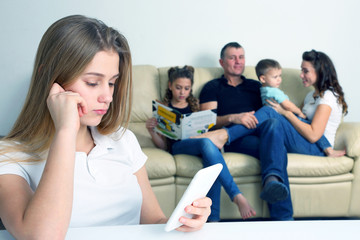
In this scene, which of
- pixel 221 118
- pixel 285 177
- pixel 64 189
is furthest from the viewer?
pixel 221 118

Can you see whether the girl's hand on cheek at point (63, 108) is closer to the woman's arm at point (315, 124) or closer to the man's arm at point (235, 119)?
the man's arm at point (235, 119)

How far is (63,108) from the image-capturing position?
79 centimetres

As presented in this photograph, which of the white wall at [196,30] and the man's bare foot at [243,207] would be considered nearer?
the man's bare foot at [243,207]

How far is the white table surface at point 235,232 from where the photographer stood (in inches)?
27.1

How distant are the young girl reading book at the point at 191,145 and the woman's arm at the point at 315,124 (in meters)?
0.63

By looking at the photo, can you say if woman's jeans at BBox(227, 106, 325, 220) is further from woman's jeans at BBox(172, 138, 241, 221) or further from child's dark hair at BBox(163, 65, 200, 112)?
child's dark hair at BBox(163, 65, 200, 112)

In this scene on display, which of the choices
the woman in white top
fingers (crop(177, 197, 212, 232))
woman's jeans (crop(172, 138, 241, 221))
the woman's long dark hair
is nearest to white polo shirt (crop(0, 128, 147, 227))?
the woman in white top

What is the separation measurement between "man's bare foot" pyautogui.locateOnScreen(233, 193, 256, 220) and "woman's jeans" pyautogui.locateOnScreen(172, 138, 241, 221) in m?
0.03

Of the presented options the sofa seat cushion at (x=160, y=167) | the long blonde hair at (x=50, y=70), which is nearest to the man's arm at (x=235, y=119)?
the sofa seat cushion at (x=160, y=167)

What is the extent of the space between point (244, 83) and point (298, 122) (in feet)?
2.14

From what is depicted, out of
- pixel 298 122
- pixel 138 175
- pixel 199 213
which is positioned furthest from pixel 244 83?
pixel 199 213

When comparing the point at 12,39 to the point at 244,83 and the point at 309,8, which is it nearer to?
the point at 244,83

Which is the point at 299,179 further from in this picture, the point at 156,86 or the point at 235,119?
the point at 156,86

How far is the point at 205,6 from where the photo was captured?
3414 millimetres
